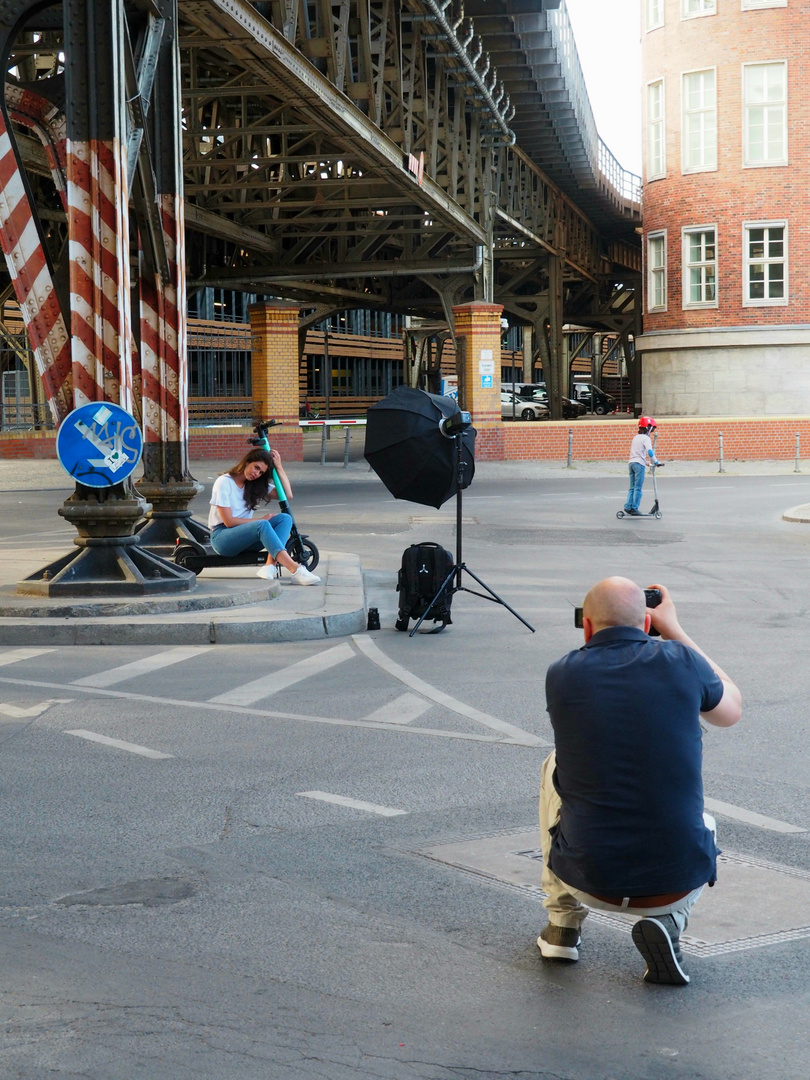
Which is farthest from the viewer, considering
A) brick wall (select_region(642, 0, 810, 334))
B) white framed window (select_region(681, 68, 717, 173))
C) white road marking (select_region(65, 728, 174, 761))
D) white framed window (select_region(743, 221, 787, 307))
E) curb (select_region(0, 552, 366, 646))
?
white framed window (select_region(681, 68, 717, 173))

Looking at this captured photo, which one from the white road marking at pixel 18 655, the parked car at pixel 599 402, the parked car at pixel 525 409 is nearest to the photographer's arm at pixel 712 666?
the white road marking at pixel 18 655

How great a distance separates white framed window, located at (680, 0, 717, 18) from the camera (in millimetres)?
39844

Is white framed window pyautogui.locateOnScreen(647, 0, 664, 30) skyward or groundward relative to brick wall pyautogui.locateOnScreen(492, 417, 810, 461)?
skyward

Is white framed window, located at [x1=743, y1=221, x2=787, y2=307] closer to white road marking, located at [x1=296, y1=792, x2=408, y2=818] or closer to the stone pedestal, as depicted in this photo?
the stone pedestal

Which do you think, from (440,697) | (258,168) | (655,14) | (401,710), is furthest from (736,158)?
(401,710)

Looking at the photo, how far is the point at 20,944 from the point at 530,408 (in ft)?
221

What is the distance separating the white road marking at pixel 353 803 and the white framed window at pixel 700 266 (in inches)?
1454

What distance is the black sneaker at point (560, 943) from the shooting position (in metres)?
4.22

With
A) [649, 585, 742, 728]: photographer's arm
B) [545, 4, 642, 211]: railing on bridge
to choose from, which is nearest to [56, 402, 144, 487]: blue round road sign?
[649, 585, 742, 728]: photographer's arm

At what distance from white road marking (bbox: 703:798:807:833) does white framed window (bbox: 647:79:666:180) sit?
38249 millimetres

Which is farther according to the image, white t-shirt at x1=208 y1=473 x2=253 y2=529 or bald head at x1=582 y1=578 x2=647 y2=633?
white t-shirt at x1=208 y1=473 x2=253 y2=529

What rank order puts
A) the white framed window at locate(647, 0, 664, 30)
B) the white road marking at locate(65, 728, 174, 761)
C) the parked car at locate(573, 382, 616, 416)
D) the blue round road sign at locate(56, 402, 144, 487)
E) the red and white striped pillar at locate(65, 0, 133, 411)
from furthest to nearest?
1. the parked car at locate(573, 382, 616, 416)
2. the white framed window at locate(647, 0, 664, 30)
3. the red and white striped pillar at locate(65, 0, 133, 411)
4. the blue round road sign at locate(56, 402, 144, 487)
5. the white road marking at locate(65, 728, 174, 761)

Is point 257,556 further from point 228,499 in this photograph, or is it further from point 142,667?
point 142,667

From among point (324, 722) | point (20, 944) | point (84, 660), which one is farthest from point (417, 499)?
point (20, 944)
